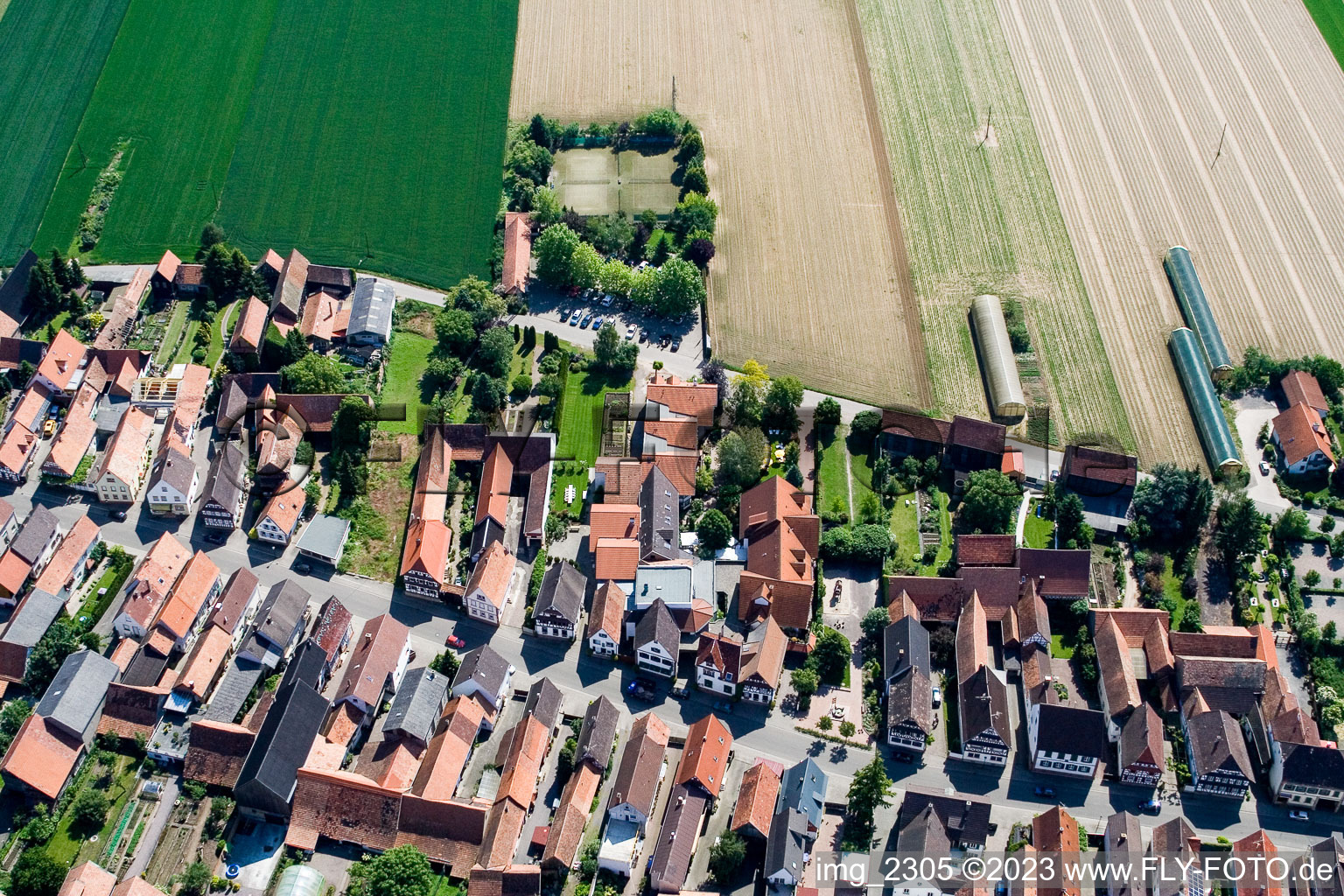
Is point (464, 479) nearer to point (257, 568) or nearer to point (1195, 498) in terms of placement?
point (257, 568)

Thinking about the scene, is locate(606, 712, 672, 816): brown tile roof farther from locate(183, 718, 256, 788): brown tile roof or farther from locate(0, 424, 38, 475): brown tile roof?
locate(0, 424, 38, 475): brown tile roof

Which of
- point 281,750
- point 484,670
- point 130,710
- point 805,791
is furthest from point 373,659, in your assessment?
point 805,791

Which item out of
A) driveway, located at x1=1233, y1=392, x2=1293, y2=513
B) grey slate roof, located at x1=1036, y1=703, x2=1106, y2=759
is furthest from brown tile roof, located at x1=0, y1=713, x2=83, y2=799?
driveway, located at x1=1233, y1=392, x2=1293, y2=513

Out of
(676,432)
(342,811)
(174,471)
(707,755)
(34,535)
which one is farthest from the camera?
(676,432)

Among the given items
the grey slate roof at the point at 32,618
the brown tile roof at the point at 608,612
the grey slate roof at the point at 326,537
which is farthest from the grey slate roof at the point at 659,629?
the grey slate roof at the point at 32,618

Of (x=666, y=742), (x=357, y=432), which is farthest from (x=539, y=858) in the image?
(x=357, y=432)

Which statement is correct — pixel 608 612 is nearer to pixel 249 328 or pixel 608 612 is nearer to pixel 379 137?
pixel 249 328

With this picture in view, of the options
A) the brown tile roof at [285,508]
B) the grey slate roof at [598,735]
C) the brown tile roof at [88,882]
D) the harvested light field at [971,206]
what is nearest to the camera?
the brown tile roof at [88,882]

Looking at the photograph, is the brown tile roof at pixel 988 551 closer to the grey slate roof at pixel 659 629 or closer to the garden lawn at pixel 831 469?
the garden lawn at pixel 831 469
